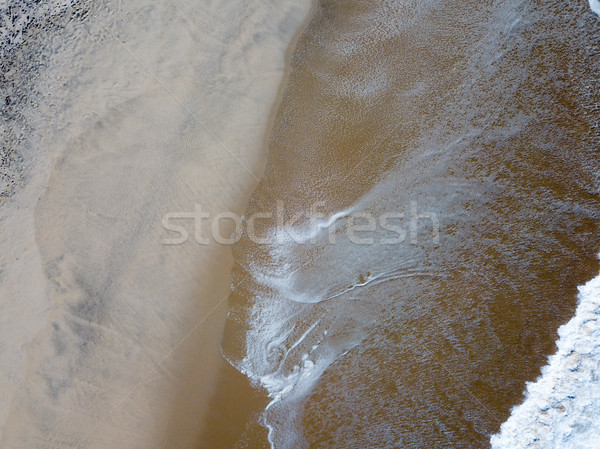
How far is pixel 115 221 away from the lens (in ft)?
11.9

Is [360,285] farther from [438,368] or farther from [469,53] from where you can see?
[469,53]

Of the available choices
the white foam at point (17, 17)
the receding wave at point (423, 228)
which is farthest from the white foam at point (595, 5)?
the white foam at point (17, 17)

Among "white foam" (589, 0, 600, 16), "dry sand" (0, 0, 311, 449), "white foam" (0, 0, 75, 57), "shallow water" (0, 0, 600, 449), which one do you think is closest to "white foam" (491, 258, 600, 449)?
"shallow water" (0, 0, 600, 449)

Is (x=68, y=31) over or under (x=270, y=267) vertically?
over

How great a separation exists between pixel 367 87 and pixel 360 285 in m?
2.00

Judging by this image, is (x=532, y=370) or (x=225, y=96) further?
(x=225, y=96)

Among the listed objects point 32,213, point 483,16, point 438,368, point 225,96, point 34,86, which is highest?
point 34,86

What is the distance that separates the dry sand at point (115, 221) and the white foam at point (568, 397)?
299 cm

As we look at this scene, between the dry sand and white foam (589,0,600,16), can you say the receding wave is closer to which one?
white foam (589,0,600,16)

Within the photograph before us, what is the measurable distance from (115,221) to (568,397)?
457 centimetres

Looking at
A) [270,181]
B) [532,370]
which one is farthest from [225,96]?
[532,370]

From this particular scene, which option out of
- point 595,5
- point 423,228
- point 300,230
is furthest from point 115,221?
point 595,5

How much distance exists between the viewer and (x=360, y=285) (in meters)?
3.63

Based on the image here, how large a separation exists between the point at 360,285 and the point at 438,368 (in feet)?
3.52
